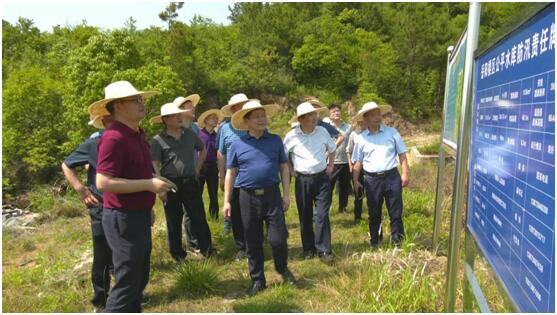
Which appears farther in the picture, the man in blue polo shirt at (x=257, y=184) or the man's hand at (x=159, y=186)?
the man in blue polo shirt at (x=257, y=184)

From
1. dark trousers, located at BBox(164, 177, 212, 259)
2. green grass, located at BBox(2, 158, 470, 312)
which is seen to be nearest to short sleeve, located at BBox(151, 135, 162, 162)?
dark trousers, located at BBox(164, 177, 212, 259)

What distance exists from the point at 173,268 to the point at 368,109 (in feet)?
9.07

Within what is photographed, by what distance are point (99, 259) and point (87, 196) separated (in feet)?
1.91

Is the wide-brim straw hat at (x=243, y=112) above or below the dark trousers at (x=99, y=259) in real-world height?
above

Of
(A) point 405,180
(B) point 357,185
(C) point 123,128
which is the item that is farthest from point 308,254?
(C) point 123,128

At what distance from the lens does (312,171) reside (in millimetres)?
4980

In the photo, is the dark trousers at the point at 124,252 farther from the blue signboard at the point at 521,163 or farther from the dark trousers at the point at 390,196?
the dark trousers at the point at 390,196

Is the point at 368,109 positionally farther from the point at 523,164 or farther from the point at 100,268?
the point at 523,164

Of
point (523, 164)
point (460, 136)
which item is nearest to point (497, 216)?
point (523, 164)

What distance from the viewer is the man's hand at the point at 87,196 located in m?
3.84

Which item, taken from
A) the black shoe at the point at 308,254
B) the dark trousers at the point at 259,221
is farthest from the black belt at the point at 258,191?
the black shoe at the point at 308,254

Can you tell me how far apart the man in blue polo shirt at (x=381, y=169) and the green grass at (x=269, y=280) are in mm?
366

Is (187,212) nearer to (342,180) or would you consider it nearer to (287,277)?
(287,277)

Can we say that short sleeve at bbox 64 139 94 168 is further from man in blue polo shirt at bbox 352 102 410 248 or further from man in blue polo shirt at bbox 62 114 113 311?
man in blue polo shirt at bbox 352 102 410 248
